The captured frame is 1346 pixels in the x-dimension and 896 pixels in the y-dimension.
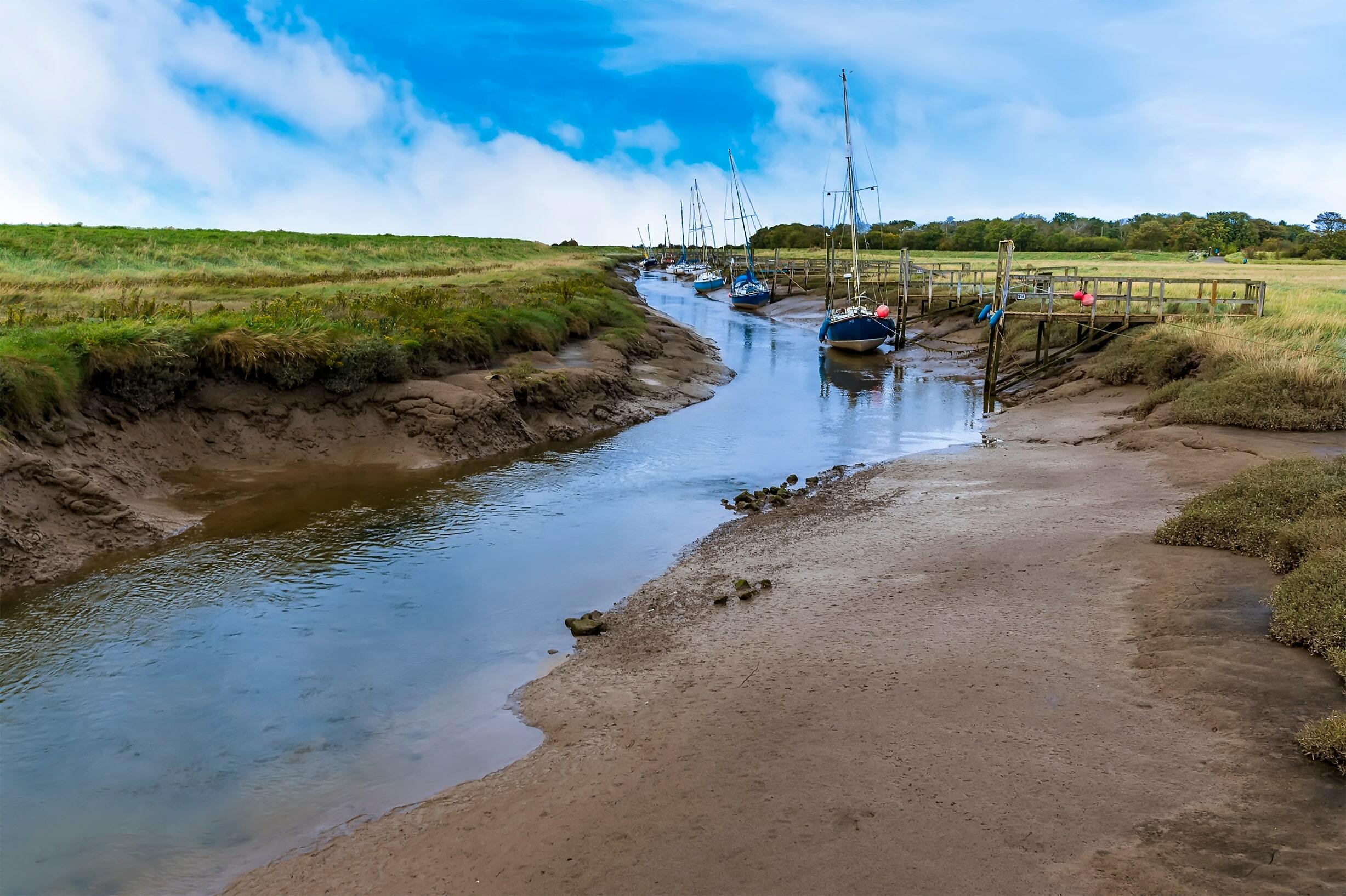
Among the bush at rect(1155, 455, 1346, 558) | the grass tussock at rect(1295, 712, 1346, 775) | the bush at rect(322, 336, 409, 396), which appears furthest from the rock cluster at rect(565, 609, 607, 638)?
the bush at rect(322, 336, 409, 396)

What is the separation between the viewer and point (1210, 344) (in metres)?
23.7

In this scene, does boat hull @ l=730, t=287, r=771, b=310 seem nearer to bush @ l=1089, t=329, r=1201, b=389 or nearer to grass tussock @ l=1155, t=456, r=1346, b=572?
bush @ l=1089, t=329, r=1201, b=389

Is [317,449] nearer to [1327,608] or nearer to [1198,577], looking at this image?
[1198,577]

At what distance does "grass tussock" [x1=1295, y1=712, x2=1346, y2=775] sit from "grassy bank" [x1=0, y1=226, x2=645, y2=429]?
1645 centimetres

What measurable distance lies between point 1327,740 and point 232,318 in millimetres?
19931

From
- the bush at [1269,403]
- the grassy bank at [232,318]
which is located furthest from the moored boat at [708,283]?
the bush at [1269,403]

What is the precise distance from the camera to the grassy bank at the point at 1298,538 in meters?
7.99

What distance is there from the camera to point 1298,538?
9.90 meters

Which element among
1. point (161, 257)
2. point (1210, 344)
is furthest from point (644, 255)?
point (1210, 344)

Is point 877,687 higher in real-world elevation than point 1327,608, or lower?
lower

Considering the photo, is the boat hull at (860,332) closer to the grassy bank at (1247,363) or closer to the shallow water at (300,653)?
the grassy bank at (1247,363)

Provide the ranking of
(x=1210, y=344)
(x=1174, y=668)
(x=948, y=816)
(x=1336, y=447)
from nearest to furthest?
(x=948, y=816) → (x=1174, y=668) → (x=1336, y=447) → (x=1210, y=344)

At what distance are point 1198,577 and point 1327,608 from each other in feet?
6.09

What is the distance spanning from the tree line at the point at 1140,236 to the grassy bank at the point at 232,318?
58174 mm
